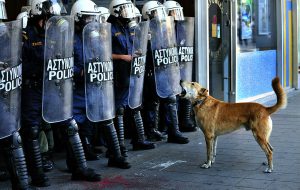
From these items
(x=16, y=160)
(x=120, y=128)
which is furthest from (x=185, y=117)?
(x=16, y=160)

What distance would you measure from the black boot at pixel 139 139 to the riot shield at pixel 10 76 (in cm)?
225

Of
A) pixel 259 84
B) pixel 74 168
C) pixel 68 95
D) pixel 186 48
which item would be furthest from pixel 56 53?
pixel 259 84

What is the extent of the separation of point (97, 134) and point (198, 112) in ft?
5.97

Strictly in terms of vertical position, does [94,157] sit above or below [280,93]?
below

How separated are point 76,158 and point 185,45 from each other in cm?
321

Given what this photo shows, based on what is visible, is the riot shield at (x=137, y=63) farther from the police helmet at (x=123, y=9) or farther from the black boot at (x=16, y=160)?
the black boot at (x=16, y=160)

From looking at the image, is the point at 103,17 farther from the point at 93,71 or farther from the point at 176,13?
the point at 176,13

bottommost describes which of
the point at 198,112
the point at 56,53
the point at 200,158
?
the point at 200,158

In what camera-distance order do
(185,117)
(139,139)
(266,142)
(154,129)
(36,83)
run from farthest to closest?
(185,117)
(154,129)
(139,139)
(266,142)
(36,83)

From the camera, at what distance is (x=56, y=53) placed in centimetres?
515

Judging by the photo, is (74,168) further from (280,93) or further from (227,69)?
(227,69)

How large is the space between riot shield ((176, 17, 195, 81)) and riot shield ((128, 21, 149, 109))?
1.32 meters

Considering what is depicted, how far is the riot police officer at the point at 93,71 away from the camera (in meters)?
5.62

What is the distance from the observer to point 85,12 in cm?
577
